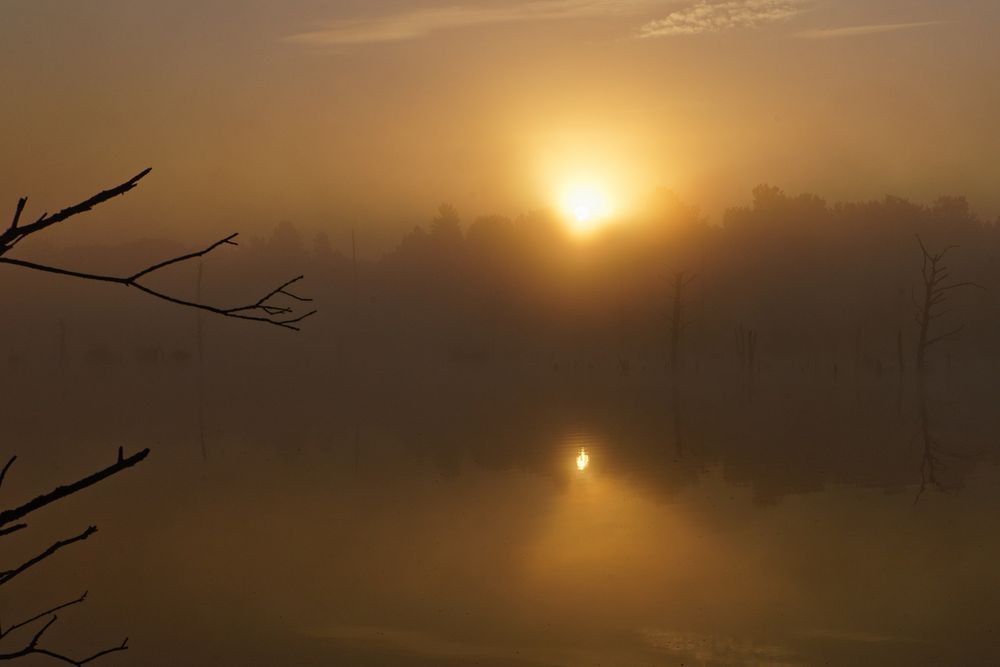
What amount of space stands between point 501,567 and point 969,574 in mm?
5456

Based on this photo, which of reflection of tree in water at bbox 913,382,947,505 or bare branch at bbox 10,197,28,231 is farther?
reflection of tree in water at bbox 913,382,947,505

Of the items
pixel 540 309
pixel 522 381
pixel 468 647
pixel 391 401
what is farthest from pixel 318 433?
pixel 540 309

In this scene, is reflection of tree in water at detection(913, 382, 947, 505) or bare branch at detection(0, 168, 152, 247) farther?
reflection of tree in water at detection(913, 382, 947, 505)

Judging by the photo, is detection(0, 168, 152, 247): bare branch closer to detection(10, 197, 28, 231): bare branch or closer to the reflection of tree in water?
detection(10, 197, 28, 231): bare branch

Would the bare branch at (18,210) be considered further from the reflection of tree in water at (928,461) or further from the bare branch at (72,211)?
the reflection of tree in water at (928,461)

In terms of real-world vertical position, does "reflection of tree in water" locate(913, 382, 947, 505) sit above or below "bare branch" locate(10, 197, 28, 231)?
below

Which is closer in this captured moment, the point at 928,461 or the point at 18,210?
the point at 18,210

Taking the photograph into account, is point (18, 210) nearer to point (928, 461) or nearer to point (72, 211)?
point (72, 211)

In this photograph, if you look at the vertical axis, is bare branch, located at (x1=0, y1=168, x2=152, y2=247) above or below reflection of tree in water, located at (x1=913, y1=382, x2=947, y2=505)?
above

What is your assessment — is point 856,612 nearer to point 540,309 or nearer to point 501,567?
point 501,567

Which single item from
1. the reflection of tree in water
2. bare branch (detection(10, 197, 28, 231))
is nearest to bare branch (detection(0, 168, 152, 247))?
bare branch (detection(10, 197, 28, 231))

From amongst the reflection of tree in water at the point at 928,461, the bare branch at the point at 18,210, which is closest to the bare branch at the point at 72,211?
the bare branch at the point at 18,210

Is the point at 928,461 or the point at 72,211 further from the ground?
the point at 72,211

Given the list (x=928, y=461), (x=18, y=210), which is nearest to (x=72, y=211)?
(x=18, y=210)
